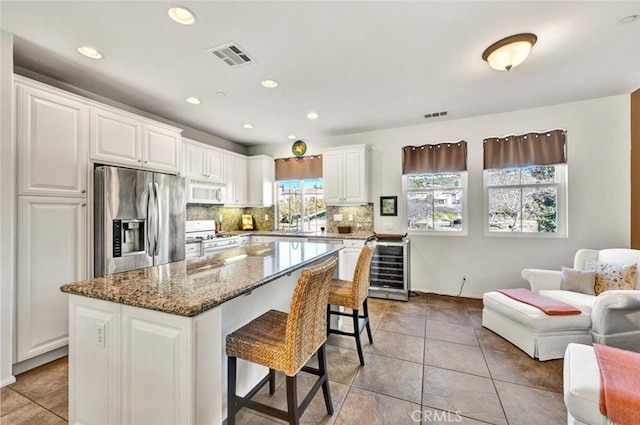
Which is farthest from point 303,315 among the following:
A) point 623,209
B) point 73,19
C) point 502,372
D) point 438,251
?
point 623,209

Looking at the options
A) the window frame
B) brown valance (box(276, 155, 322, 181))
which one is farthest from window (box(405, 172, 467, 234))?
brown valance (box(276, 155, 322, 181))

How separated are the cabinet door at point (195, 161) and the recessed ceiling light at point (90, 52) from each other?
1.75 metres

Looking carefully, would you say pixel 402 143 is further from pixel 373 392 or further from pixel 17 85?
pixel 17 85

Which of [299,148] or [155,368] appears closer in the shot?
[155,368]

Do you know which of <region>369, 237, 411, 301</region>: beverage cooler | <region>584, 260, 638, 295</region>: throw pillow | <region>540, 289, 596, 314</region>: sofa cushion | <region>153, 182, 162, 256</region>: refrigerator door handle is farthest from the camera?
<region>369, 237, 411, 301</region>: beverage cooler

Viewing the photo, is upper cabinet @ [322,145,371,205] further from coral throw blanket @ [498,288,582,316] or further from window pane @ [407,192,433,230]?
coral throw blanket @ [498,288,582,316]

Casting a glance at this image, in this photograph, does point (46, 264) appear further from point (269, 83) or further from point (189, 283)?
point (269, 83)

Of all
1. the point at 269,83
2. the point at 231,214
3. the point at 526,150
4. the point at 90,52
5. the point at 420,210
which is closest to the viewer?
the point at 90,52

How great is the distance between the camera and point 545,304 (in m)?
2.51

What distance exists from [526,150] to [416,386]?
11.7ft

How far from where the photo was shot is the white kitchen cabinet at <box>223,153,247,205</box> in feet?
16.3

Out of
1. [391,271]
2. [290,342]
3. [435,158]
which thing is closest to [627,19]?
[435,158]

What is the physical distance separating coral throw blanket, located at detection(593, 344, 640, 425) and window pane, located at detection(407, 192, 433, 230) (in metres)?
2.92

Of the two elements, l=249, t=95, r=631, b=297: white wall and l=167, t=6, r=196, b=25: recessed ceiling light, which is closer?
l=167, t=6, r=196, b=25: recessed ceiling light
